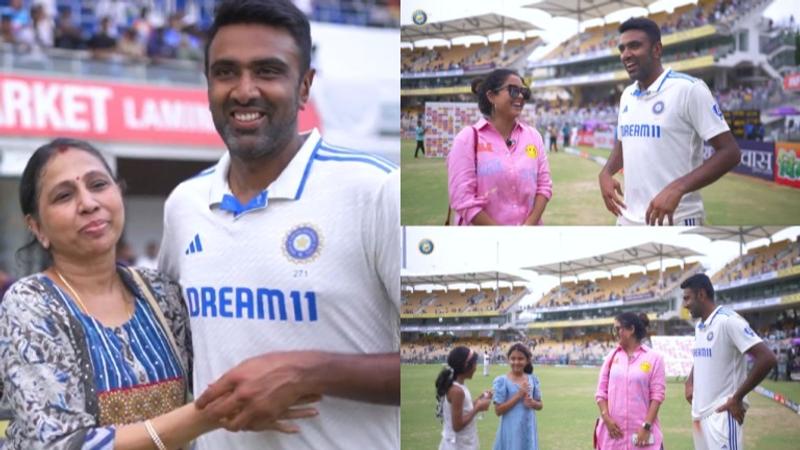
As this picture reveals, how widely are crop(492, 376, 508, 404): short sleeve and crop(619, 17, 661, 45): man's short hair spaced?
582 millimetres

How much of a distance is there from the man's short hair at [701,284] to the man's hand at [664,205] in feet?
0.31

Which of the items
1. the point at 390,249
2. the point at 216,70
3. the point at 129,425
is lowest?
the point at 129,425

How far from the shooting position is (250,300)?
1950mm

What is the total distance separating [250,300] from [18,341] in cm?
40

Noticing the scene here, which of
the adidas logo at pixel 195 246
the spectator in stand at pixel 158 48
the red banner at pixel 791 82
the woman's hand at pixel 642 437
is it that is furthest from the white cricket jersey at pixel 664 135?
the spectator in stand at pixel 158 48

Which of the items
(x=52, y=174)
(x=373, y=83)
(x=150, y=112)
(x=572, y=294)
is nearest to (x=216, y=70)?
(x=52, y=174)

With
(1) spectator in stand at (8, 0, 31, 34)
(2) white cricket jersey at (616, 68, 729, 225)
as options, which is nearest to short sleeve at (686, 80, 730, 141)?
(2) white cricket jersey at (616, 68, 729, 225)

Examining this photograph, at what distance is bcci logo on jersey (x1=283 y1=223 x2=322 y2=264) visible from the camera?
6.38ft

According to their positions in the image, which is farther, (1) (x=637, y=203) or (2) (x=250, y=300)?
(2) (x=250, y=300)

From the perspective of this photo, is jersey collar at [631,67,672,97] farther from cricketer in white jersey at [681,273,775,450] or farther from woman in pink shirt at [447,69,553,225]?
cricketer in white jersey at [681,273,775,450]

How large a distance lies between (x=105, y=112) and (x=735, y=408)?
34.7ft

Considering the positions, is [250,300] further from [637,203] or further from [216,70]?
[637,203]

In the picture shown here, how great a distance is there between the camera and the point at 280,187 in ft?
6.60

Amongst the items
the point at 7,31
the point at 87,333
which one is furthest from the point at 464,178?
the point at 7,31
